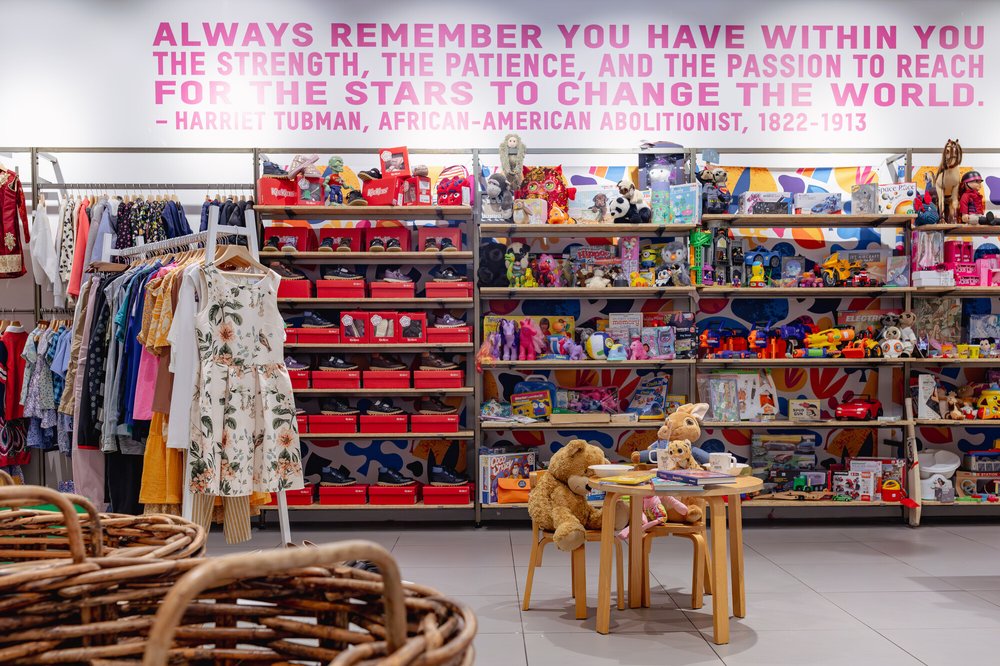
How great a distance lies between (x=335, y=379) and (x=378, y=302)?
612 mm

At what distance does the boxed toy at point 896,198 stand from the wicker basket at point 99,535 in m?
5.20

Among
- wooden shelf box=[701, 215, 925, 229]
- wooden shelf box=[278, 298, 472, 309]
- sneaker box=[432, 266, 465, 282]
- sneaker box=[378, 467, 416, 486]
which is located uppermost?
wooden shelf box=[701, 215, 925, 229]

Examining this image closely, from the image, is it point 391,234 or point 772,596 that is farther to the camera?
point 391,234

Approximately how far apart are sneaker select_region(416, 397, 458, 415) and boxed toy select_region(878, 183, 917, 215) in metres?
3.37

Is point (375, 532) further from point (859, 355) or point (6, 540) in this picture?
point (6, 540)

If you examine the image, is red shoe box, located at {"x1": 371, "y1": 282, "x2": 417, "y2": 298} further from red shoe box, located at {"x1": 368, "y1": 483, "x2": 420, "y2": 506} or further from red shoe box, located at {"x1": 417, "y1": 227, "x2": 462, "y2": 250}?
red shoe box, located at {"x1": 368, "y1": 483, "x2": 420, "y2": 506}

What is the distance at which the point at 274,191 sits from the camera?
16.7 feet

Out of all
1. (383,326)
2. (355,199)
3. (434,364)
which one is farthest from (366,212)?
(434,364)

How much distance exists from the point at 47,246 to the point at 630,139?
4.20 m

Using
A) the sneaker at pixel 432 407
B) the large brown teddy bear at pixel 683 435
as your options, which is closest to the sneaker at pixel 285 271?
the sneaker at pixel 432 407

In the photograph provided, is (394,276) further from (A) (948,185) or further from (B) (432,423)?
(A) (948,185)

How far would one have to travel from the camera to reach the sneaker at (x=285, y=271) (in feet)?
16.9

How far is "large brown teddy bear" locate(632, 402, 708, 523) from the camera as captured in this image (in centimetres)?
334

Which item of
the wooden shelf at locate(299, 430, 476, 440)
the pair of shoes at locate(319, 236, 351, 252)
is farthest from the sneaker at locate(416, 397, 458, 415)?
the pair of shoes at locate(319, 236, 351, 252)
